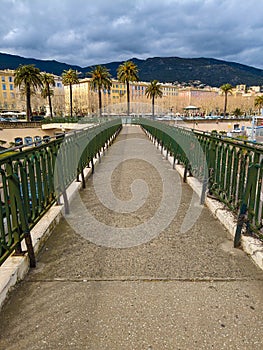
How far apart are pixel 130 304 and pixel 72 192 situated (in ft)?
10.8

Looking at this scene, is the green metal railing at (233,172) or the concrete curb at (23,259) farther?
the green metal railing at (233,172)

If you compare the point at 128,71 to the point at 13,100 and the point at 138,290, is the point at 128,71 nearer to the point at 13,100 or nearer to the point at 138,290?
the point at 138,290

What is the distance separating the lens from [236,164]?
3.81m

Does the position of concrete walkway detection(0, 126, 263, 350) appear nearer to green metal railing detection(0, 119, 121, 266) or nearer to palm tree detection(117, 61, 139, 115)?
green metal railing detection(0, 119, 121, 266)

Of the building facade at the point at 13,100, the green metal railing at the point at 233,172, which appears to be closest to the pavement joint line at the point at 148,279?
the green metal railing at the point at 233,172

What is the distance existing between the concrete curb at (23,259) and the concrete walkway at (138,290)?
9 centimetres

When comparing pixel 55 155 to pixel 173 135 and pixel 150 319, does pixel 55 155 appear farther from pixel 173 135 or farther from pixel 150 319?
pixel 173 135

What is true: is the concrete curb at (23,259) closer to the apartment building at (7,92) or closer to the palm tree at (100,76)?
the palm tree at (100,76)

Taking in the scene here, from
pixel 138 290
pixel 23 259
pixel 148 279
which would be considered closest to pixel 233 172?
pixel 148 279

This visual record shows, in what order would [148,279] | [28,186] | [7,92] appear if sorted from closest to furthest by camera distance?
[148,279] < [28,186] < [7,92]

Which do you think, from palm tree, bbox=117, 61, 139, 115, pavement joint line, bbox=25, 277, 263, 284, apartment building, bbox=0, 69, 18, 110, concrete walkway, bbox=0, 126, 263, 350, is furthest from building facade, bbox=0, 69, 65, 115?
pavement joint line, bbox=25, 277, 263, 284

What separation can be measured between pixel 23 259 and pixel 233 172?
2.96m

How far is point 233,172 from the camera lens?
12.8 ft

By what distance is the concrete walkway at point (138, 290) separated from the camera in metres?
2.11
